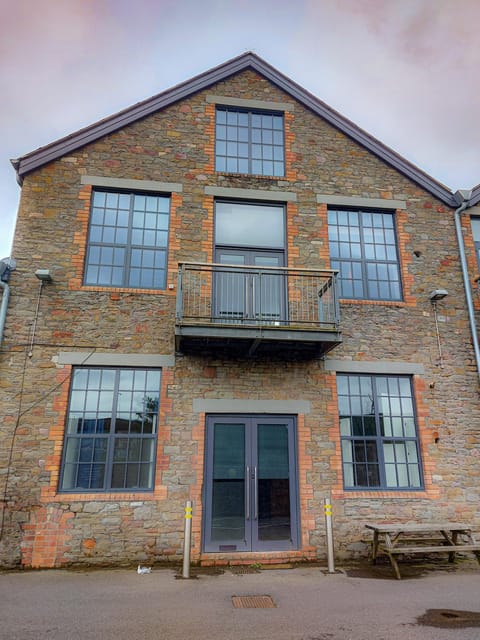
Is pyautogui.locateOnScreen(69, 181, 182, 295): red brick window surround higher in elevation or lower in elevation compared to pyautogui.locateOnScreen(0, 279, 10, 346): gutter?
higher

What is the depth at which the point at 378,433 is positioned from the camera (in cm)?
865

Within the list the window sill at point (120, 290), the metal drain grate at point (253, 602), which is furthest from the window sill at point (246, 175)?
the metal drain grate at point (253, 602)

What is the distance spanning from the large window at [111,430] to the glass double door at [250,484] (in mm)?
1134

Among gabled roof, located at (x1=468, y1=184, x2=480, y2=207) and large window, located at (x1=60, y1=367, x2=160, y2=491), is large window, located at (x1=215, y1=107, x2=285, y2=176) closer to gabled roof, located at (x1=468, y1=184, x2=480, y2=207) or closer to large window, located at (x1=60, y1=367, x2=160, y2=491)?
gabled roof, located at (x1=468, y1=184, x2=480, y2=207)

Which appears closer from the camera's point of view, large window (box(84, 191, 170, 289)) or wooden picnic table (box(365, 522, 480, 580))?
wooden picnic table (box(365, 522, 480, 580))

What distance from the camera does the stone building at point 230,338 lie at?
7.73 metres

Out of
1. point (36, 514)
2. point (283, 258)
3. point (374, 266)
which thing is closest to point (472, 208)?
point (374, 266)

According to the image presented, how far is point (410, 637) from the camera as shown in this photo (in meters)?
4.66

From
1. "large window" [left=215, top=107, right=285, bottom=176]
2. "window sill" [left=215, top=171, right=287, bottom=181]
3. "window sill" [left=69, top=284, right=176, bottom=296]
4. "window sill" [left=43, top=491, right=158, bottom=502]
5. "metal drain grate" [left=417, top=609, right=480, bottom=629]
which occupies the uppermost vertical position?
"large window" [left=215, top=107, right=285, bottom=176]

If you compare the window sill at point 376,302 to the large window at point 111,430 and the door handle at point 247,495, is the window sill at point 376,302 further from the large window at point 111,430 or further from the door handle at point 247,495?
the large window at point 111,430

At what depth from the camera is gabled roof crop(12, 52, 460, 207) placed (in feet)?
31.0

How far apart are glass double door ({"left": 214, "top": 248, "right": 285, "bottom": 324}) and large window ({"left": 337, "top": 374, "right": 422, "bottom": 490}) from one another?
204cm

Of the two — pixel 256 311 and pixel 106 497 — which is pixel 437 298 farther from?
pixel 106 497

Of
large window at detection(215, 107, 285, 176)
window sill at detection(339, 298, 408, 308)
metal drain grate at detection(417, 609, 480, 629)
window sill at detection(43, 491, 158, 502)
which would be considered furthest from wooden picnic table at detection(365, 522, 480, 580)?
large window at detection(215, 107, 285, 176)
